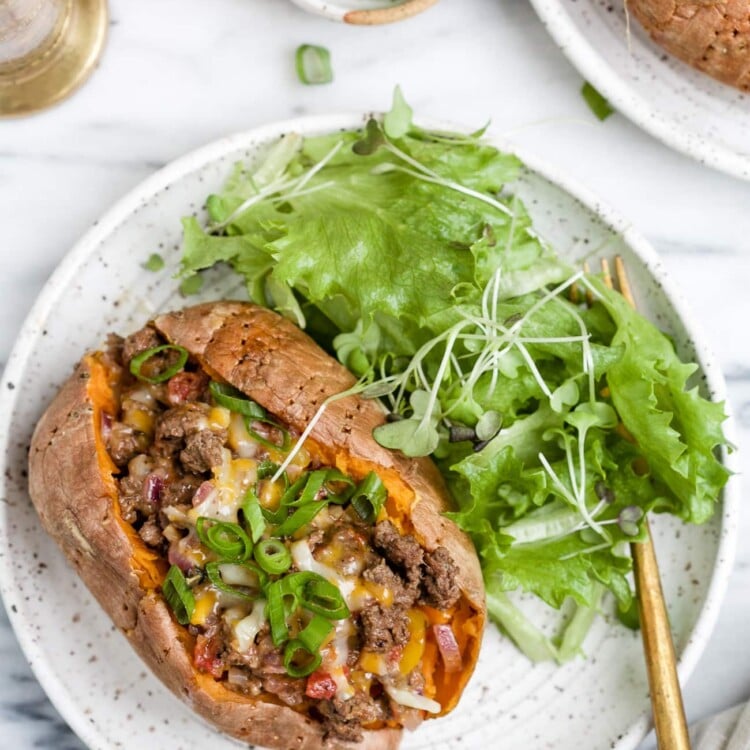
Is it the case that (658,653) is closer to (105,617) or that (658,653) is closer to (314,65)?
(105,617)

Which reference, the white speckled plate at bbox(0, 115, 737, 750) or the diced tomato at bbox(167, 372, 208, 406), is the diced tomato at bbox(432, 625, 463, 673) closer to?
the white speckled plate at bbox(0, 115, 737, 750)

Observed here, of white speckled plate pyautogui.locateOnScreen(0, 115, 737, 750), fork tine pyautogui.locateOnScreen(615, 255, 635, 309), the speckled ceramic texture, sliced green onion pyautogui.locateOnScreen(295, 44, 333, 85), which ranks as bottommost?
white speckled plate pyautogui.locateOnScreen(0, 115, 737, 750)

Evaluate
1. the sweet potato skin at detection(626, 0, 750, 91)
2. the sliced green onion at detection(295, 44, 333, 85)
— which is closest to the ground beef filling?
the sliced green onion at detection(295, 44, 333, 85)

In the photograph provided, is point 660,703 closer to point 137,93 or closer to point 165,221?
point 165,221

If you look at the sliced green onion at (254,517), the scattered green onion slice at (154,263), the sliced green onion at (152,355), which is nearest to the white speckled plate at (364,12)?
the scattered green onion slice at (154,263)

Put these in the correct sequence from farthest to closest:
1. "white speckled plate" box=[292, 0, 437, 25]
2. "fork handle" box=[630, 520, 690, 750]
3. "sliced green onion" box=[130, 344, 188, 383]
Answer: "white speckled plate" box=[292, 0, 437, 25], "fork handle" box=[630, 520, 690, 750], "sliced green onion" box=[130, 344, 188, 383]

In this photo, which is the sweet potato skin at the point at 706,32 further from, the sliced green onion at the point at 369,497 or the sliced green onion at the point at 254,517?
the sliced green onion at the point at 254,517

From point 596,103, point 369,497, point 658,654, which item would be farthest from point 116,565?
point 596,103

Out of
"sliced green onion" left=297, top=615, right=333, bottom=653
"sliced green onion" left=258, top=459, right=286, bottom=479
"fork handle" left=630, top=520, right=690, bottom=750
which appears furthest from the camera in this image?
"fork handle" left=630, top=520, right=690, bottom=750

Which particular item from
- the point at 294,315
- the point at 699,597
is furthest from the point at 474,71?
the point at 699,597
